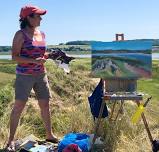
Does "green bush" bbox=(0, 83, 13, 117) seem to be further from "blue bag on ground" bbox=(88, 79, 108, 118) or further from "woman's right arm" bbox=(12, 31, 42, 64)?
"woman's right arm" bbox=(12, 31, 42, 64)

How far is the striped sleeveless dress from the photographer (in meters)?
6.26

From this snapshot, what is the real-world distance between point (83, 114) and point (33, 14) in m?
2.05

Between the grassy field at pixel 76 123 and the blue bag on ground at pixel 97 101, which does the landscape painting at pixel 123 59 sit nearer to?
A: the blue bag on ground at pixel 97 101

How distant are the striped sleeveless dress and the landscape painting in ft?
3.01

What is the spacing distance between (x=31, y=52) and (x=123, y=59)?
1303mm

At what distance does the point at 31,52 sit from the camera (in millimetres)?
6293

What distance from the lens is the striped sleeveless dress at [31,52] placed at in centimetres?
626

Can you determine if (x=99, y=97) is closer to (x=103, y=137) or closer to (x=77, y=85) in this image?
(x=103, y=137)

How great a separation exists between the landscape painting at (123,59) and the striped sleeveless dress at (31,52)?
92 cm

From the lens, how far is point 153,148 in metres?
6.20

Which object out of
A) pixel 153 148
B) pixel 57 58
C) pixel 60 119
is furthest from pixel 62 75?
pixel 153 148

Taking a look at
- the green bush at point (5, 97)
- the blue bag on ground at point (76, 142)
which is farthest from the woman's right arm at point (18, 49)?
A: the green bush at point (5, 97)

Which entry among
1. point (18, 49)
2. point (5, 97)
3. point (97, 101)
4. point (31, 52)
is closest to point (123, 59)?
point (97, 101)

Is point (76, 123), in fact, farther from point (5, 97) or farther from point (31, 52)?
point (31, 52)
